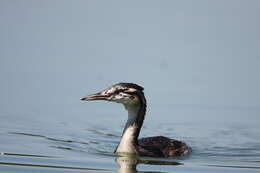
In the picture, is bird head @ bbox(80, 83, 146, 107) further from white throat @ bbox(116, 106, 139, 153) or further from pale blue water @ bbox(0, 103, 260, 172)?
pale blue water @ bbox(0, 103, 260, 172)

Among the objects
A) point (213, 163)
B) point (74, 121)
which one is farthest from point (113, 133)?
point (213, 163)

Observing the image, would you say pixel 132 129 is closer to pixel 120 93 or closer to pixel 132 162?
pixel 120 93

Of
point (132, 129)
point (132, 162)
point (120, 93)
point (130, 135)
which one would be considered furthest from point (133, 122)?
point (132, 162)

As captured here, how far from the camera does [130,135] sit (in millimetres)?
16438

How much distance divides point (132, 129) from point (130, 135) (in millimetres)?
135

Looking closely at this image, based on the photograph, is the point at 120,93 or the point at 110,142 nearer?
the point at 120,93

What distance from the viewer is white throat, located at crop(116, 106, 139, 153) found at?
53.6ft

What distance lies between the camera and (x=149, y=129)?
67.7 feet

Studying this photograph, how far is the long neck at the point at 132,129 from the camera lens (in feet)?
53.7

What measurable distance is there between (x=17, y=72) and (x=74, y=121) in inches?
170

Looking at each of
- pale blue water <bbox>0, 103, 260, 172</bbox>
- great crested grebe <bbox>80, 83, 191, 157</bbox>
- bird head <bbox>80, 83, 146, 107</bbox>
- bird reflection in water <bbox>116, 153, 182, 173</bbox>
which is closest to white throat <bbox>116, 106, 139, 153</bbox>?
great crested grebe <bbox>80, 83, 191, 157</bbox>

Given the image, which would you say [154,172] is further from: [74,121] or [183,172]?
[74,121]

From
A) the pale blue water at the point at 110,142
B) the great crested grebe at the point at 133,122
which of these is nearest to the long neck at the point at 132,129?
the great crested grebe at the point at 133,122

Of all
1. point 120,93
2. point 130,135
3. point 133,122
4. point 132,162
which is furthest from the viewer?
point 133,122
